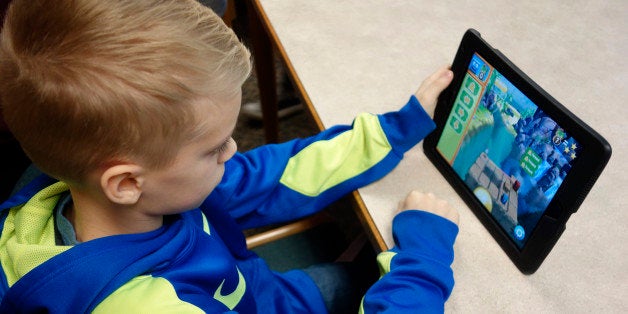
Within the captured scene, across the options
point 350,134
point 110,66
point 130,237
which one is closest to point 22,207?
point 130,237

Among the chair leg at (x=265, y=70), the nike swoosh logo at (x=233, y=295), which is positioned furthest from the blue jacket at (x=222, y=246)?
the chair leg at (x=265, y=70)

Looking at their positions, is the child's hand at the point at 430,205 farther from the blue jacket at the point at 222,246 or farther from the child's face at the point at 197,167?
the child's face at the point at 197,167

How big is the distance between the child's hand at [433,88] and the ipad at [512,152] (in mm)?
10

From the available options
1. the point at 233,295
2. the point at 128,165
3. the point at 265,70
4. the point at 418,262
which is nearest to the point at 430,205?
the point at 418,262

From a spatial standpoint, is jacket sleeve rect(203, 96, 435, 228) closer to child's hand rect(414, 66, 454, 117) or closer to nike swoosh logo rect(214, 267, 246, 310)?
child's hand rect(414, 66, 454, 117)

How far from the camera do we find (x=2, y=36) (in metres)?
0.45

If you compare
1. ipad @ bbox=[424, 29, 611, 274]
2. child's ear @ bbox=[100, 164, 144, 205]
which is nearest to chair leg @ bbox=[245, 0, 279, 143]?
ipad @ bbox=[424, 29, 611, 274]

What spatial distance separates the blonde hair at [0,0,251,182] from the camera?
42cm

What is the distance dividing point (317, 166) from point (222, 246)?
0.62 feet

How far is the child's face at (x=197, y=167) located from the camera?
0.50 metres

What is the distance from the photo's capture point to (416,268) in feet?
1.93

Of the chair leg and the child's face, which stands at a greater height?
the child's face

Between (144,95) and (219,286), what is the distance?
0.95ft

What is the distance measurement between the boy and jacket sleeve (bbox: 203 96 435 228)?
86mm
